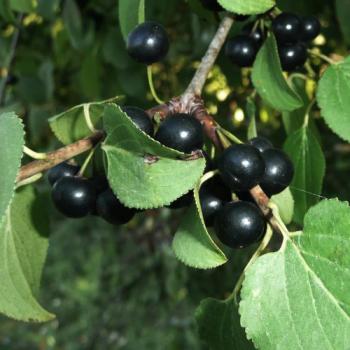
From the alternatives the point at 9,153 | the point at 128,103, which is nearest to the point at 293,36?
the point at 9,153

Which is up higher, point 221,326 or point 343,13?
point 343,13

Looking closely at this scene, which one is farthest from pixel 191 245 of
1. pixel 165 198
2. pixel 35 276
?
pixel 35 276

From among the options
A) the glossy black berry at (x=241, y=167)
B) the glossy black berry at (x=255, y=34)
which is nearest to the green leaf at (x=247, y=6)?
the glossy black berry at (x=255, y=34)

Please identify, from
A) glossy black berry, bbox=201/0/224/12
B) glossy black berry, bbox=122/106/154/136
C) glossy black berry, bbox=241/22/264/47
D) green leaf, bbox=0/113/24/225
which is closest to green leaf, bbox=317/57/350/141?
glossy black berry, bbox=241/22/264/47

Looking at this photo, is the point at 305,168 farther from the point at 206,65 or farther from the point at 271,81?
the point at 206,65

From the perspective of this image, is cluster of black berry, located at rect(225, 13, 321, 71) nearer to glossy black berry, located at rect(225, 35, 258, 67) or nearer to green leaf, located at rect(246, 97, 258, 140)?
glossy black berry, located at rect(225, 35, 258, 67)

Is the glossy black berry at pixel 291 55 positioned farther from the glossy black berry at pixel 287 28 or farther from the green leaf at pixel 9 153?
the green leaf at pixel 9 153
